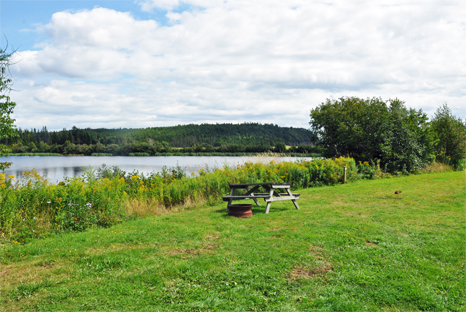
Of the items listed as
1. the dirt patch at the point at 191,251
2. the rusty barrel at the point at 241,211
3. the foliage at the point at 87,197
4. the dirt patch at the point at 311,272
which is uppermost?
the foliage at the point at 87,197

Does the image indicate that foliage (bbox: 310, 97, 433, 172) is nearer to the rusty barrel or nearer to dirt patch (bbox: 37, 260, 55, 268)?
the rusty barrel

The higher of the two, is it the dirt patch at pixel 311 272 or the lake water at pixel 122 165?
the lake water at pixel 122 165

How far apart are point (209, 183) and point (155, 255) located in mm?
6282

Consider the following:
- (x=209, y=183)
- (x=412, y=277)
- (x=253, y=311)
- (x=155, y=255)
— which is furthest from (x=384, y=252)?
(x=209, y=183)

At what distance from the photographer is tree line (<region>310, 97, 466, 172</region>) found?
66.4 ft

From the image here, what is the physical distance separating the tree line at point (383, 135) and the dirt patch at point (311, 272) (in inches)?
652

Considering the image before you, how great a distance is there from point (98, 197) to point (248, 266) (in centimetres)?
492

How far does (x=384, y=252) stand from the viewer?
16.6 ft

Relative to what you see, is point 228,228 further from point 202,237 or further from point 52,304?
point 52,304

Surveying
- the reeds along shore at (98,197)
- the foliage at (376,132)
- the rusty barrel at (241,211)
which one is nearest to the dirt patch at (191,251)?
the rusty barrel at (241,211)

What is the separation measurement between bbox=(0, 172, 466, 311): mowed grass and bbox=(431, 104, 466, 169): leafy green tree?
20714mm

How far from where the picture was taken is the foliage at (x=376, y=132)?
20188 millimetres

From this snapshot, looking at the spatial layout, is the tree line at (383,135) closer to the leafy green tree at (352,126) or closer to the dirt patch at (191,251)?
the leafy green tree at (352,126)

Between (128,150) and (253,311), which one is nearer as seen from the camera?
(253,311)
